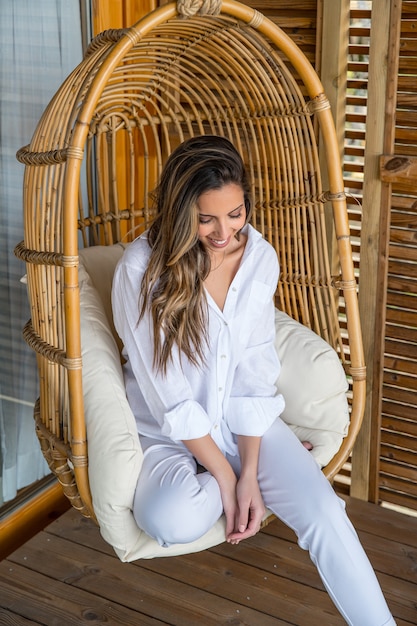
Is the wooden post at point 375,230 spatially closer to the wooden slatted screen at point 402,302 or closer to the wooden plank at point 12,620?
the wooden slatted screen at point 402,302

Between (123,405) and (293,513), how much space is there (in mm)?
437

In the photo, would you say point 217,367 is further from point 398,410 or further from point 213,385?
point 398,410

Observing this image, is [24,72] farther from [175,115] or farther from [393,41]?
[393,41]

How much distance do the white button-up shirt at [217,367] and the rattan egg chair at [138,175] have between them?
14cm

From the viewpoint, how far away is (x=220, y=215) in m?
1.71

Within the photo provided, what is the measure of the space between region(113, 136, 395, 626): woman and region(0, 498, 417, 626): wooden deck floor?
0.38m

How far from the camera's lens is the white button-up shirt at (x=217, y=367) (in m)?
1.76

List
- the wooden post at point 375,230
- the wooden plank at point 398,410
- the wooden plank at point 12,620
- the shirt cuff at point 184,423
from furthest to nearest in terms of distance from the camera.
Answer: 1. the wooden plank at point 398,410
2. the wooden post at point 375,230
3. the wooden plank at point 12,620
4. the shirt cuff at point 184,423

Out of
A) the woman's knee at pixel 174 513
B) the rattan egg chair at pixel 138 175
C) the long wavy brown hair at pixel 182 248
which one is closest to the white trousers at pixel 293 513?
the woman's knee at pixel 174 513

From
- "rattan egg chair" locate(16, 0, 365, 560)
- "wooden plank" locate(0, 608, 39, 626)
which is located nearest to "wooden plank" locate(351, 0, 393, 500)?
"rattan egg chair" locate(16, 0, 365, 560)

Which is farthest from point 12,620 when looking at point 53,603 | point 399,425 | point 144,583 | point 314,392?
point 399,425

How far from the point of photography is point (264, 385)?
1923 millimetres

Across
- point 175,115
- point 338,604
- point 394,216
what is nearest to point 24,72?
point 175,115

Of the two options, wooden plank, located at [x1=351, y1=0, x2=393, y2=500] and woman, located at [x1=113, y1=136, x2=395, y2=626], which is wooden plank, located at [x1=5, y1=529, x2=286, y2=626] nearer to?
woman, located at [x1=113, y1=136, x2=395, y2=626]
